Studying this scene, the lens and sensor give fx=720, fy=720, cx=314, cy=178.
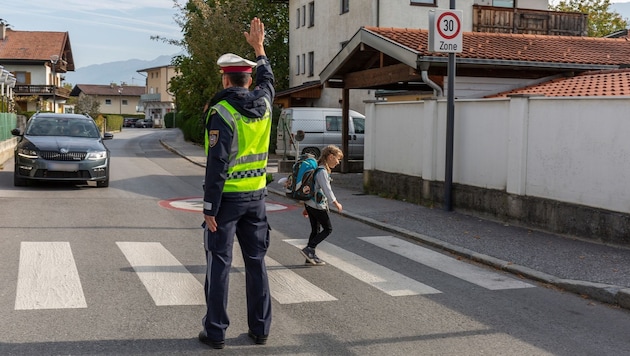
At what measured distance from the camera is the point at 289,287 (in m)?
7.01

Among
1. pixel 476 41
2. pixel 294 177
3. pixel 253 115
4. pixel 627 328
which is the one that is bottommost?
pixel 627 328

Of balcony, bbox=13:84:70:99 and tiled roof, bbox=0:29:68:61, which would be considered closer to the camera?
balcony, bbox=13:84:70:99

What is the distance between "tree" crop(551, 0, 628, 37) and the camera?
4538 cm

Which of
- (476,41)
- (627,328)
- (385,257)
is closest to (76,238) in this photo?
(385,257)

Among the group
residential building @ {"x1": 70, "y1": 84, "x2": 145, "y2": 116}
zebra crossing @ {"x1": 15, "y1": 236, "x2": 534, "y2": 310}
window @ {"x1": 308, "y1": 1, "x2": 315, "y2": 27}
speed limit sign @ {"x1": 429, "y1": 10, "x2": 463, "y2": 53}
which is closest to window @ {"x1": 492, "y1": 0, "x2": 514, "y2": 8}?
window @ {"x1": 308, "y1": 1, "x2": 315, "y2": 27}

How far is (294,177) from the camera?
8.30 metres

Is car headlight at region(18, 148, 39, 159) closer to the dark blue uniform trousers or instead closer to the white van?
the white van

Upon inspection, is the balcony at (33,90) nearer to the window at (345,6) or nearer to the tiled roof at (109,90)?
the window at (345,6)

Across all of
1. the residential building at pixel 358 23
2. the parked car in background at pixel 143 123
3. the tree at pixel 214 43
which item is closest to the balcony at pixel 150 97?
the parked car in background at pixel 143 123

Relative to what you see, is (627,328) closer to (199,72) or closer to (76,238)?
(76,238)

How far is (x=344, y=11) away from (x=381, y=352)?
29.5m

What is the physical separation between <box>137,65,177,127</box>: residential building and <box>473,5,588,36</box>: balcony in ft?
267

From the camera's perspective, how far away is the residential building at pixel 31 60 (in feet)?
222

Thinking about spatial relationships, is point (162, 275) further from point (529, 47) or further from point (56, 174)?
point (529, 47)
